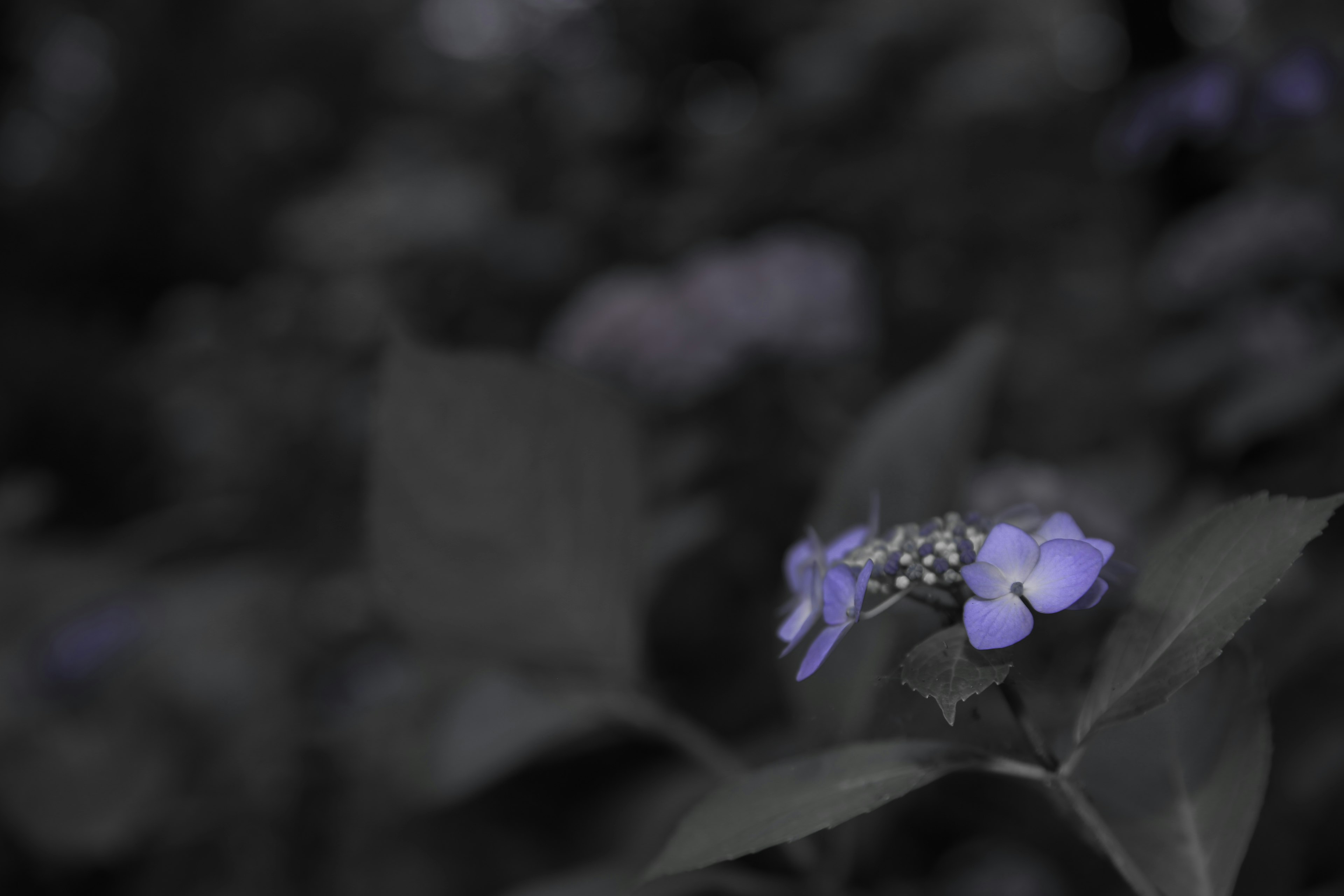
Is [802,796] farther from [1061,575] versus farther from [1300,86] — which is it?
[1300,86]

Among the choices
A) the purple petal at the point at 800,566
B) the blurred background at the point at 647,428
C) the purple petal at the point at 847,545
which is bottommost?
the blurred background at the point at 647,428

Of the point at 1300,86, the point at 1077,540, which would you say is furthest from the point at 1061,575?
the point at 1300,86

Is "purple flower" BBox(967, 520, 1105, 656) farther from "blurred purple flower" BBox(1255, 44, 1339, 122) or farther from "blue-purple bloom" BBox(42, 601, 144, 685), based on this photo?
"blue-purple bloom" BBox(42, 601, 144, 685)

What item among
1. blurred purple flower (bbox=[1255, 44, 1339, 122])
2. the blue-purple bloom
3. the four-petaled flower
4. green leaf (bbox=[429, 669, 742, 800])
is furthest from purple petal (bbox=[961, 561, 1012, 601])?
the blue-purple bloom

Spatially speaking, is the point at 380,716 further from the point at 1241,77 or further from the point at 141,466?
the point at 141,466

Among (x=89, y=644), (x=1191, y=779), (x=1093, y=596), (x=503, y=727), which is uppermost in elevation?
(x=1093, y=596)

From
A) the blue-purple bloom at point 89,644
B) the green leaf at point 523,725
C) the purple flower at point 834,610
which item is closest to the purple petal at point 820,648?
the purple flower at point 834,610

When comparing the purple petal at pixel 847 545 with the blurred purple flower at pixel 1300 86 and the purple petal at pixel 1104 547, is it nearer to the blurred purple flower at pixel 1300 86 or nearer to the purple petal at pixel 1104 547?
the purple petal at pixel 1104 547

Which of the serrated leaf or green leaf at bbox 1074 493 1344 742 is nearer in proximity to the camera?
green leaf at bbox 1074 493 1344 742
